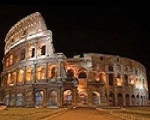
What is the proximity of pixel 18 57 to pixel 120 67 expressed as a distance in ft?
66.6

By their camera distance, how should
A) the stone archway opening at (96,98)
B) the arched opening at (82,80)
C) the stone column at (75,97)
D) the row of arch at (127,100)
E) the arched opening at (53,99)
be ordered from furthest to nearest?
the row of arch at (127,100)
the arched opening at (82,80)
the stone archway opening at (96,98)
the arched opening at (53,99)
the stone column at (75,97)

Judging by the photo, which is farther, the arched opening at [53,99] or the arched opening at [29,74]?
the arched opening at [29,74]

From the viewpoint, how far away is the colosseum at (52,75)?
43375 mm

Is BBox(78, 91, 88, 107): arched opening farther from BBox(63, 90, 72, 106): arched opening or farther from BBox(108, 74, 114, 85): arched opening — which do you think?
BBox(108, 74, 114, 85): arched opening

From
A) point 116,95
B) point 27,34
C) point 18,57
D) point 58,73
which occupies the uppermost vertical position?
point 27,34

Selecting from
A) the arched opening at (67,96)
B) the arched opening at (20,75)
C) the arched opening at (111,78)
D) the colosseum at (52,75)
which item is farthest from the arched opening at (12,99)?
the arched opening at (111,78)

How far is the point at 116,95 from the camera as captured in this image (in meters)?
50.3

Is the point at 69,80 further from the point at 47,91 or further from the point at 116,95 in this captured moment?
the point at 116,95

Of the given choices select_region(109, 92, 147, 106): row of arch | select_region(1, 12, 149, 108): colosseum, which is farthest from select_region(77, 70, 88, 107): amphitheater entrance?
select_region(109, 92, 147, 106): row of arch

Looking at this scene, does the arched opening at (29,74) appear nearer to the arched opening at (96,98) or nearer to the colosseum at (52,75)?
the colosseum at (52,75)

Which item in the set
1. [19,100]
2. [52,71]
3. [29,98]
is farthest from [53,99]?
[19,100]

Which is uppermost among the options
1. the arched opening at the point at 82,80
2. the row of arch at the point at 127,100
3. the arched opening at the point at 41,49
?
the arched opening at the point at 41,49

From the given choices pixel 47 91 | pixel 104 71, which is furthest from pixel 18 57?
pixel 104 71

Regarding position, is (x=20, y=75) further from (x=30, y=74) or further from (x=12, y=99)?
(x=12, y=99)
